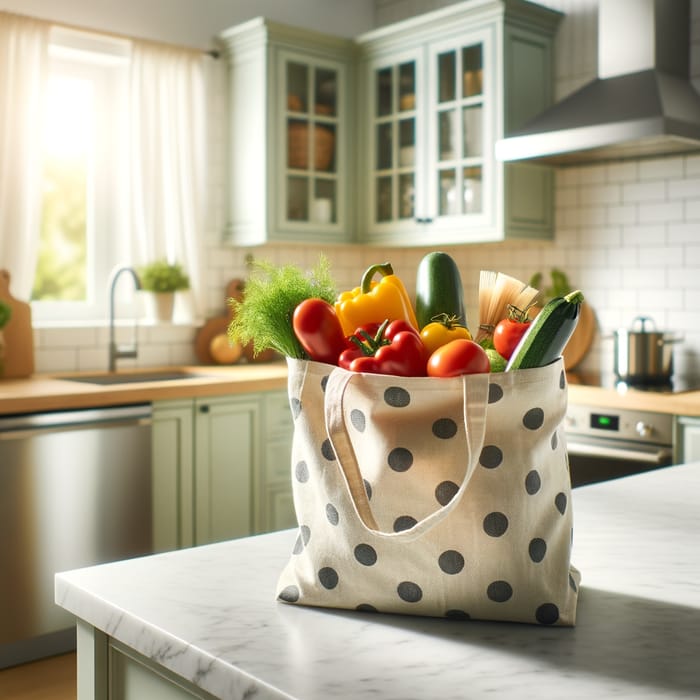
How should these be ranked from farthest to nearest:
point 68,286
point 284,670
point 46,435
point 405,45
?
point 68,286
point 405,45
point 46,435
point 284,670

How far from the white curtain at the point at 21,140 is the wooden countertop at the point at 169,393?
0.49 metres

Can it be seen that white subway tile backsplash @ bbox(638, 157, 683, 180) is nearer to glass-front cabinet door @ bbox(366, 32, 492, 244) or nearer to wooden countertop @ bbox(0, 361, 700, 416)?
glass-front cabinet door @ bbox(366, 32, 492, 244)

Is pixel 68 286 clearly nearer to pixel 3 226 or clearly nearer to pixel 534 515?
pixel 3 226

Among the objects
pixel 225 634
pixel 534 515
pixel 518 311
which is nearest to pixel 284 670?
pixel 225 634

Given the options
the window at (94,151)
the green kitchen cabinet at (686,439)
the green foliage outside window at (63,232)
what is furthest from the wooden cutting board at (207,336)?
the green kitchen cabinet at (686,439)

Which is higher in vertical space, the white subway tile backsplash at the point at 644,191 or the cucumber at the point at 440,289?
the white subway tile backsplash at the point at 644,191

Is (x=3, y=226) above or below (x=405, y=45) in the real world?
below

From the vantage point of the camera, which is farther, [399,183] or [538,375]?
[399,183]

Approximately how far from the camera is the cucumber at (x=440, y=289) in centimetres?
96

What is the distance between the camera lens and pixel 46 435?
290 centimetres

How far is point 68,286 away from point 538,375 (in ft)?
18.6

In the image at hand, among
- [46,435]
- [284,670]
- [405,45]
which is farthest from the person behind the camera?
[405,45]

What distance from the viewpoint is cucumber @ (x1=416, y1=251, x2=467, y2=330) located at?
96cm

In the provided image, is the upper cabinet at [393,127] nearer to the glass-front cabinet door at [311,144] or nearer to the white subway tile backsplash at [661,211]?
the glass-front cabinet door at [311,144]
